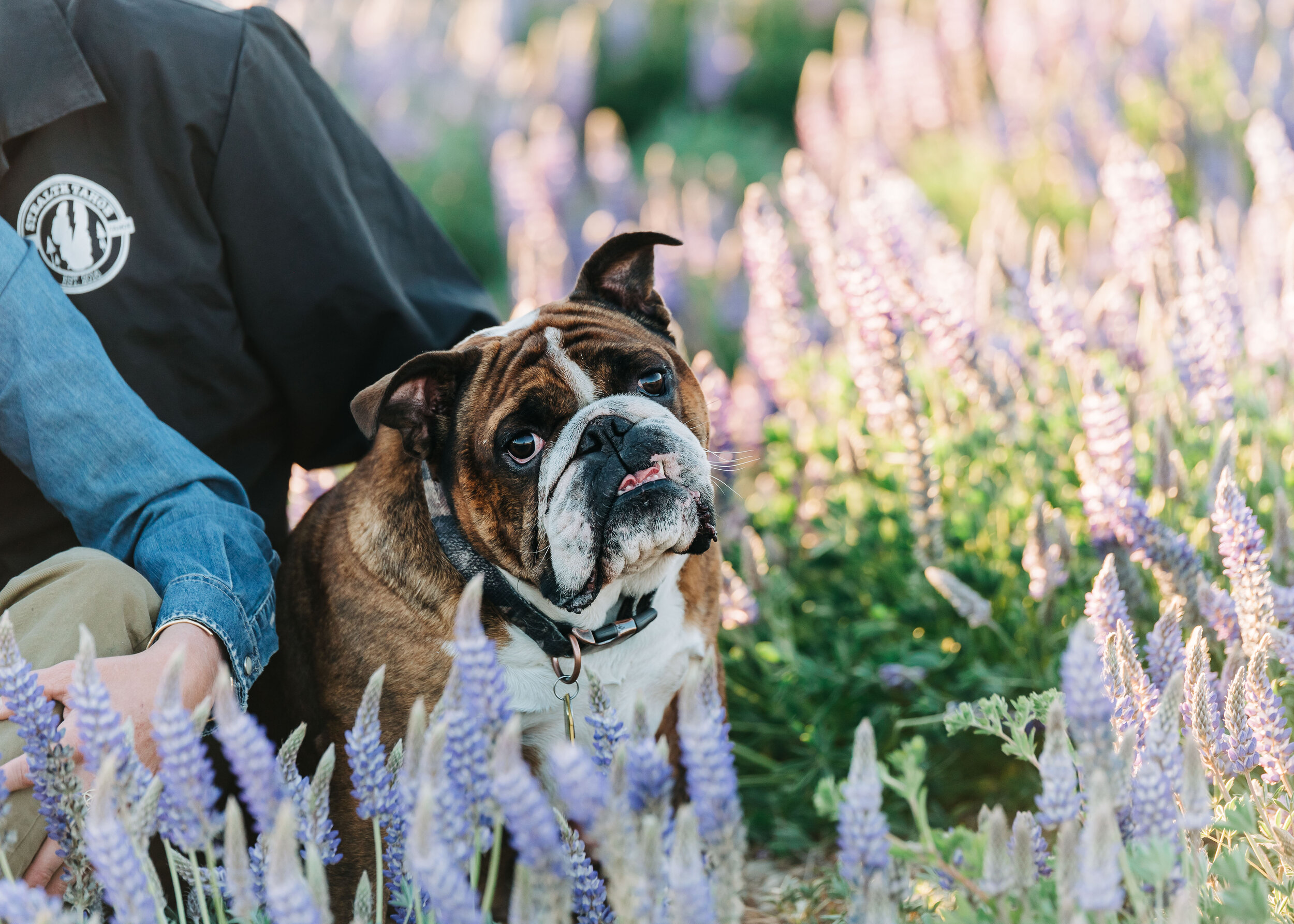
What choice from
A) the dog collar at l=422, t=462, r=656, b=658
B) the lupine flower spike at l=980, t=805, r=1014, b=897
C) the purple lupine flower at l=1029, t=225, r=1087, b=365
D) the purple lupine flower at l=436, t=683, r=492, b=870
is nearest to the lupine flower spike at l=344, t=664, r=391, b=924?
the purple lupine flower at l=436, t=683, r=492, b=870

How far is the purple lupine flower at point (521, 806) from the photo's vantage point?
142 centimetres

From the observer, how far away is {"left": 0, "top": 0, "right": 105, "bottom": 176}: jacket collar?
2.92 m

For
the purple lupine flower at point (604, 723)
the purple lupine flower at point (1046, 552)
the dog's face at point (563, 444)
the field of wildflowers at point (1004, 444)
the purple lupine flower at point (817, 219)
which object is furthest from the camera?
the purple lupine flower at point (817, 219)

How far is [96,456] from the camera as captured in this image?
263 centimetres

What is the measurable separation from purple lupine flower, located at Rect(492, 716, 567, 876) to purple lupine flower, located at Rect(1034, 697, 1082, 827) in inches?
27.2

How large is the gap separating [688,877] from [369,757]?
633mm

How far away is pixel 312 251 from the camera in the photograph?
10.5 feet

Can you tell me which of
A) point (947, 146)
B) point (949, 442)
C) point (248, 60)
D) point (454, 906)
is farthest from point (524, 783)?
point (947, 146)

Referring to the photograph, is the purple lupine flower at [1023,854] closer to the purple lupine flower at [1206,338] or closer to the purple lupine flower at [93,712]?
the purple lupine flower at [93,712]

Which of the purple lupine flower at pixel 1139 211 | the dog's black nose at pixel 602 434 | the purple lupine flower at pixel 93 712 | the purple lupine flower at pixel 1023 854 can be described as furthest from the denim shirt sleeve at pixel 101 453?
the purple lupine flower at pixel 1139 211

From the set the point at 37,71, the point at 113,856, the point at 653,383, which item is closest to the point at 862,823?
the point at 113,856

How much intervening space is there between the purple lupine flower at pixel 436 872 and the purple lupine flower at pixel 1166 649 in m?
1.45

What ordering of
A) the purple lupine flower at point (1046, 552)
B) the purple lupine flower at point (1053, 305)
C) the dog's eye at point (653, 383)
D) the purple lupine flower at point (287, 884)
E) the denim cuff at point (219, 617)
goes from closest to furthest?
the purple lupine flower at point (287, 884)
the denim cuff at point (219, 617)
the dog's eye at point (653, 383)
the purple lupine flower at point (1046, 552)
the purple lupine flower at point (1053, 305)

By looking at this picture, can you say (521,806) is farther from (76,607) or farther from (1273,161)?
(1273,161)
